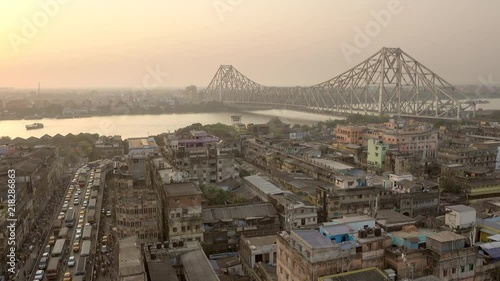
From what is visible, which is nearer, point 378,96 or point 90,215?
point 90,215

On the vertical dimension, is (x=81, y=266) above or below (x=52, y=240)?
below

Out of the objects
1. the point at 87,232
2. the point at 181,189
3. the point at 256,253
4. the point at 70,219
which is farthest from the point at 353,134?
the point at 256,253

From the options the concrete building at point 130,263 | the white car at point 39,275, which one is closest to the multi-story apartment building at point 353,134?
the white car at point 39,275

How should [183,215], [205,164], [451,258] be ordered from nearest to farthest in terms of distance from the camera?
[451,258]
[183,215]
[205,164]

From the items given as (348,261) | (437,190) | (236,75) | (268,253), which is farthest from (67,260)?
(236,75)

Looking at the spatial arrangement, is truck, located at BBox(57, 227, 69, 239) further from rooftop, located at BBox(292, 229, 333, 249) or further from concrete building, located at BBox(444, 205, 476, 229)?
concrete building, located at BBox(444, 205, 476, 229)

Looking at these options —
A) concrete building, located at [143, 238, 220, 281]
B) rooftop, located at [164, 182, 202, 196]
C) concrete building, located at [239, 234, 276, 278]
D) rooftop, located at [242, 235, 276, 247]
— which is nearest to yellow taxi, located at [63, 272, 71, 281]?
concrete building, located at [143, 238, 220, 281]

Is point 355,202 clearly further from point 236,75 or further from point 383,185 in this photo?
point 236,75

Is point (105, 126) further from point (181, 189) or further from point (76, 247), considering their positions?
point (181, 189)
